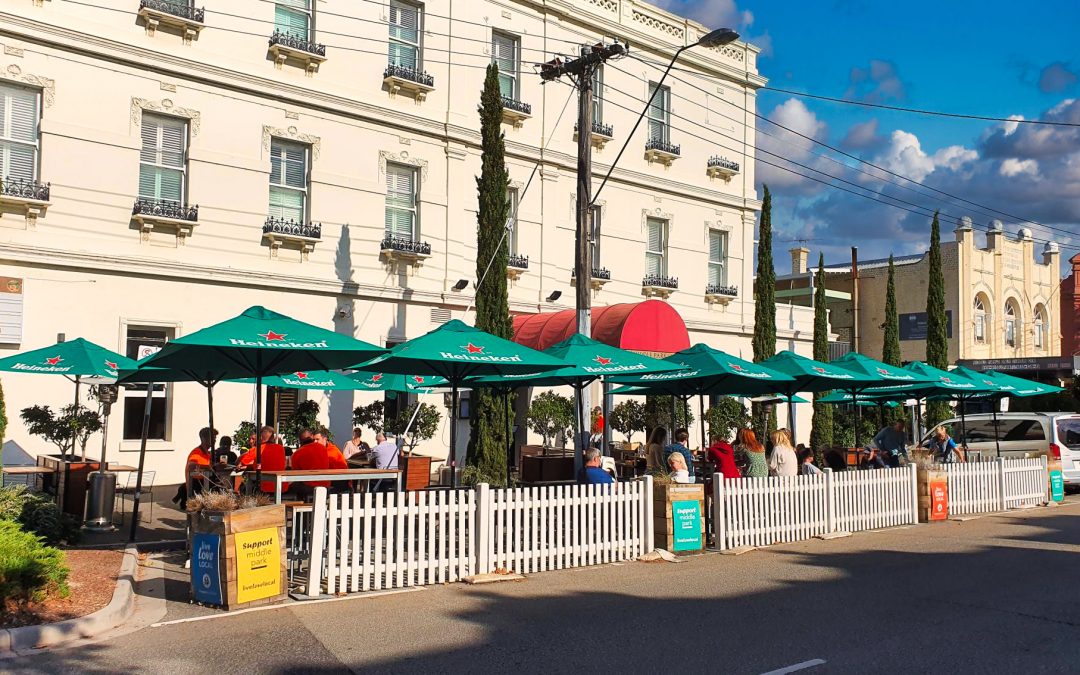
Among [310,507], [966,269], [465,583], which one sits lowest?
Result: [465,583]

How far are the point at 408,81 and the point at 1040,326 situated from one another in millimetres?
40547

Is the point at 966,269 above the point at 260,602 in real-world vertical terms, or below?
above

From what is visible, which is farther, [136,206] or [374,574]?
[136,206]

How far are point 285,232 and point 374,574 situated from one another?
39.5ft

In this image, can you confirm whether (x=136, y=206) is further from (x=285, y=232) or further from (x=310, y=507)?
(x=310, y=507)

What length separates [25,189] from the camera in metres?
17.1

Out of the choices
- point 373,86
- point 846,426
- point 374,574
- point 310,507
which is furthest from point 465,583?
point 846,426

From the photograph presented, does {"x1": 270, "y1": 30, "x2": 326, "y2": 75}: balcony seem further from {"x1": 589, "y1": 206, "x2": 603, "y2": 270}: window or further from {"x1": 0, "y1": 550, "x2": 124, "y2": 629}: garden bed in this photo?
{"x1": 0, "y1": 550, "x2": 124, "y2": 629}: garden bed

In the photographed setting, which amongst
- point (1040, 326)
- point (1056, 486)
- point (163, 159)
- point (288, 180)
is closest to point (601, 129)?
point (288, 180)

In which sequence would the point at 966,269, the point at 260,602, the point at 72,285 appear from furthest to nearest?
1. the point at 966,269
2. the point at 72,285
3. the point at 260,602

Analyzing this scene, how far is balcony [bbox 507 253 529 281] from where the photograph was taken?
24.0m

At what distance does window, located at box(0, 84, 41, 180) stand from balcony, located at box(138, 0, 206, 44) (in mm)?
2574

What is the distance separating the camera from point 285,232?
20359mm

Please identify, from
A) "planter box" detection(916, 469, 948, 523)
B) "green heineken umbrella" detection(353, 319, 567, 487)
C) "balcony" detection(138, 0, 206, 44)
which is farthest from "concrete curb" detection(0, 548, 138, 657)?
"balcony" detection(138, 0, 206, 44)
